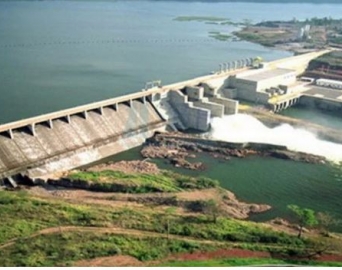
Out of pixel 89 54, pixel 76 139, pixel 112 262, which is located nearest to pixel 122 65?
pixel 89 54

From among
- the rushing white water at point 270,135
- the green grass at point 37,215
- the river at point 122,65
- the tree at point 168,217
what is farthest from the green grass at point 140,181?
the rushing white water at point 270,135

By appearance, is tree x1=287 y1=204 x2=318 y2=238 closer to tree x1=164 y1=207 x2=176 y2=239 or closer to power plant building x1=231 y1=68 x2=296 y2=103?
tree x1=164 y1=207 x2=176 y2=239

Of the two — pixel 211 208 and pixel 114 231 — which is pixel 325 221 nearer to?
pixel 211 208


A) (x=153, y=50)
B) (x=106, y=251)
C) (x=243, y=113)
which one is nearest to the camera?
(x=106, y=251)

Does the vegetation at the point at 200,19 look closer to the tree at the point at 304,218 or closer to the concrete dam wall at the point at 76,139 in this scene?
the concrete dam wall at the point at 76,139

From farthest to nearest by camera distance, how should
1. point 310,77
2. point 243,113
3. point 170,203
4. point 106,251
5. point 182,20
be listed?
point 182,20 → point 310,77 → point 243,113 → point 170,203 → point 106,251

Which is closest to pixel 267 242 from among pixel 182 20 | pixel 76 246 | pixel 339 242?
pixel 339 242

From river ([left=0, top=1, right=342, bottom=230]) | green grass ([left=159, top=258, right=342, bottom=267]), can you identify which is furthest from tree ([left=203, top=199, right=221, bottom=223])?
green grass ([left=159, top=258, right=342, bottom=267])

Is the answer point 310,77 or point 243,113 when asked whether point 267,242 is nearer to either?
point 243,113
